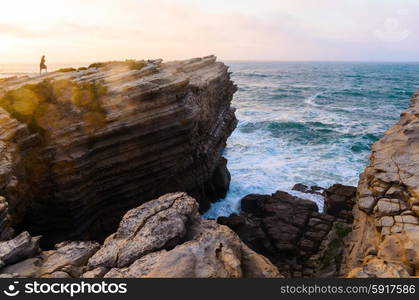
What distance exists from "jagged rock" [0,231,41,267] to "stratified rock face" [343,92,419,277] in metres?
8.66

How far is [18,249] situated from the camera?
28.1ft

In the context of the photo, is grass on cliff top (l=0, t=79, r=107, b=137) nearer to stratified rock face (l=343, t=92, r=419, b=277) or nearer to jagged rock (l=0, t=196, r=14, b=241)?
jagged rock (l=0, t=196, r=14, b=241)

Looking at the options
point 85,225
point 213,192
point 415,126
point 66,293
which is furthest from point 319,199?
point 66,293

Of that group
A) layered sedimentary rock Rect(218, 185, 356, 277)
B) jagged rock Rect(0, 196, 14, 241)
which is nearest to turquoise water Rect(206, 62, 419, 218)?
layered sedimentary rock Rect(218, 185, 356, 277)

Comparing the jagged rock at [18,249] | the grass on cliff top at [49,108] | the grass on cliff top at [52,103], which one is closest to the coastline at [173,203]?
the jagged rock at [18,249]

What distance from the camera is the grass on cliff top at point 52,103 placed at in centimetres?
1597

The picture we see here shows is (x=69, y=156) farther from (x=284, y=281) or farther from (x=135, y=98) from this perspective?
(x=284, y=281)

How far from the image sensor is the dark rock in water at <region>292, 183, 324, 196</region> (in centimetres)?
2602

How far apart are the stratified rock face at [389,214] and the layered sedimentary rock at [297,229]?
4433 mm

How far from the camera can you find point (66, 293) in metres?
6.67

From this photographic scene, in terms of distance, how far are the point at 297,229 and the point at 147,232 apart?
44.7ft

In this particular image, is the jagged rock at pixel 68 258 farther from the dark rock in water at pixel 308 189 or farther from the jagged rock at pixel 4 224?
the dark rock in water at pixel 308 189

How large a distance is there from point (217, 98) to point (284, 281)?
74.2 feet

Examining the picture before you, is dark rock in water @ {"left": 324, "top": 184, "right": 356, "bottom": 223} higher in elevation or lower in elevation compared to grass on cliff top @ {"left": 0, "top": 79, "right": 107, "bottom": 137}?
lower
